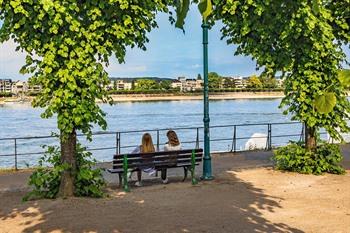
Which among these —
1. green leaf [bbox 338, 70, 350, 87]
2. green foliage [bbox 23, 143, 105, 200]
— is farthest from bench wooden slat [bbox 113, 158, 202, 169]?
green leaf [bbox 338, 70, 350, 87]

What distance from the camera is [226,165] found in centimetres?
1355

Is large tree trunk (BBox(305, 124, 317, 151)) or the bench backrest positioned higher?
large tree trunk (BBox(305, 124, 317, 151))

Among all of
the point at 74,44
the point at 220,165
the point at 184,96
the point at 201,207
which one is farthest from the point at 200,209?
the point at 184,96

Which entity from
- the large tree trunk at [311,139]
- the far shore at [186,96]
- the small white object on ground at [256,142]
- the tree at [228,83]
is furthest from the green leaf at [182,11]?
the tree at [228,83]

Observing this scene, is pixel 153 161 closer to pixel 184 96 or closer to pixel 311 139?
pixel 311 139

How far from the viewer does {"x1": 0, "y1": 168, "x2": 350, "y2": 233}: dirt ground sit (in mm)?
7074

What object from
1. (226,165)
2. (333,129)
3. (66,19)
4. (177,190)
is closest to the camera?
(66,19)

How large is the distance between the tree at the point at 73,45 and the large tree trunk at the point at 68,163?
0.06 feet

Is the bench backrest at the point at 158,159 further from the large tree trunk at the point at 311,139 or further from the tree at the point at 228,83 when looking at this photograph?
the tree at the point at 228,83

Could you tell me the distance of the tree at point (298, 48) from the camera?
1086 centimetres

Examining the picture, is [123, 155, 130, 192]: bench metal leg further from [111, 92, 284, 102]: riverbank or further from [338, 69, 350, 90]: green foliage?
[111, 92, 284, 102]: riverbank

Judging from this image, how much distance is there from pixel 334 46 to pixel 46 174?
6.77 metres

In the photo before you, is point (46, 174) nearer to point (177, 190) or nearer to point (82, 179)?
point (82, 179)

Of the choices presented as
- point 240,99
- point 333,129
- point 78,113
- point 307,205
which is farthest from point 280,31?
point 240,99
